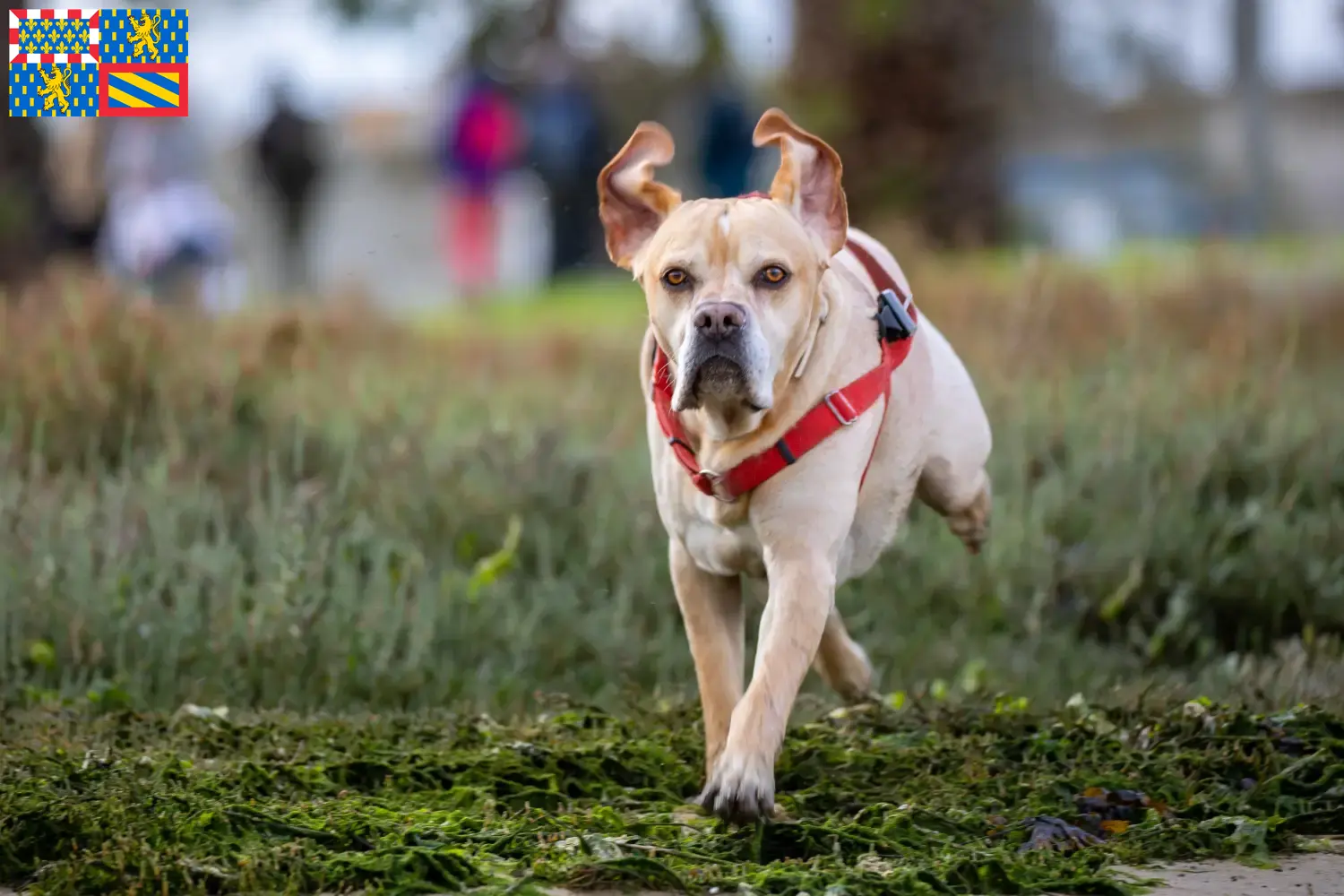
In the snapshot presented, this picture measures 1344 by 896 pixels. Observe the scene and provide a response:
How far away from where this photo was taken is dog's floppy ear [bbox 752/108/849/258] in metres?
4.61

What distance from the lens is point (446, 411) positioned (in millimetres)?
8844

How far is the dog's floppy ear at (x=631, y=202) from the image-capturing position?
469 cm

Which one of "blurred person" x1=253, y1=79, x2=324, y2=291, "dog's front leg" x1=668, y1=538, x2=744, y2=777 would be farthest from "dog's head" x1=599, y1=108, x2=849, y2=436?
"blurred person" x1=253, y1=79, x2=324, y2=291

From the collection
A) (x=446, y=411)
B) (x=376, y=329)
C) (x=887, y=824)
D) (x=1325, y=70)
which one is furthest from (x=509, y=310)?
(x=1325, y=70)

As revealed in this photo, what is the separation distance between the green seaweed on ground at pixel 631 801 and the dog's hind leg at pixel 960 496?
0.53 m

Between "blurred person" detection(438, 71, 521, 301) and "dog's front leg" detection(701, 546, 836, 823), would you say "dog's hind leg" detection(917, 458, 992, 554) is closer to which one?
"dog's front leg" detection(701, 546, 836, 823)

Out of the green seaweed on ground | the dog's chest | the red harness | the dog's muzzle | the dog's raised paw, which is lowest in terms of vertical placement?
the green seaweed on ground

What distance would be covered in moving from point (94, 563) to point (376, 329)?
4254mm

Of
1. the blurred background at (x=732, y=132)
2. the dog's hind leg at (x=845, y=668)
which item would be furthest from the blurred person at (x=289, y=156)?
the dog's hind leg at (x=845, y=668)

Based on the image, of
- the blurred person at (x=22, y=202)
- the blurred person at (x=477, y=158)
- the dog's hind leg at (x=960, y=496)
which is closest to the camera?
the dog's hind leg at (x=960, y=496)

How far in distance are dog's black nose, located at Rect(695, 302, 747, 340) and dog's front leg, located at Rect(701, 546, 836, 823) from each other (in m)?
0.58

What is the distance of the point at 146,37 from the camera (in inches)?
272

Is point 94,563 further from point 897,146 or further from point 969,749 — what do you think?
point 897,146

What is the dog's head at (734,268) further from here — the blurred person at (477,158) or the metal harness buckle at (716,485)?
the blurred person at (477,158)
